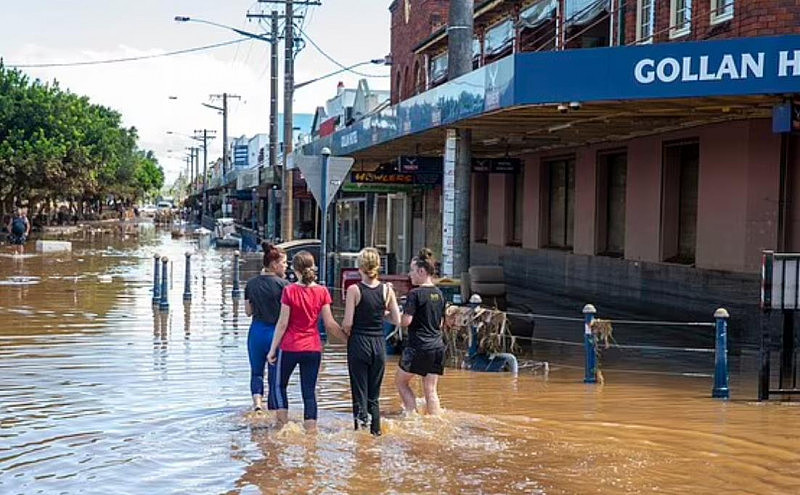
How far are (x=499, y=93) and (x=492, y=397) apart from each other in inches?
187

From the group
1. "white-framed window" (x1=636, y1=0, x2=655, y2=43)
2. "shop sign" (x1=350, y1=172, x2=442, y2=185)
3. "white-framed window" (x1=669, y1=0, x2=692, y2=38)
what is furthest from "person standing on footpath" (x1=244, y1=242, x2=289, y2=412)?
"shop sign" (x1=350, y1=172, x2=442, y2=185)

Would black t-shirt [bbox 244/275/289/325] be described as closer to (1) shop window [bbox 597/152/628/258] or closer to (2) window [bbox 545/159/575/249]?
(1) shop window [bbox 597/152/628/258]

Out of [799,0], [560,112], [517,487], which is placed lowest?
[517,487]

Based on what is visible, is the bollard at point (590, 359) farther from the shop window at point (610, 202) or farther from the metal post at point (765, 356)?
the shop window at point (610, 202)

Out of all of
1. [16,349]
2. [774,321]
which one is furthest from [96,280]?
[774,321]

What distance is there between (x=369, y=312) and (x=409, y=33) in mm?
31439

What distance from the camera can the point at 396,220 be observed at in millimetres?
39375

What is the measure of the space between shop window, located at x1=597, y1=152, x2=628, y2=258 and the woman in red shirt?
14.8m

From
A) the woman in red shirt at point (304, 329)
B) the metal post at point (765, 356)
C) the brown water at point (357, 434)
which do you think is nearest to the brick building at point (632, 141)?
the metal post at point (765, 356)

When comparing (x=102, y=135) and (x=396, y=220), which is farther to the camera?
(x=102, y=135)

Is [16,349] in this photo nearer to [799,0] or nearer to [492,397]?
[492,397]

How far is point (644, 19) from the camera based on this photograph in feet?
68.0

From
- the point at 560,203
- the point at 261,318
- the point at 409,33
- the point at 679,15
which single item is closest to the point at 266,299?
the point at 261,318

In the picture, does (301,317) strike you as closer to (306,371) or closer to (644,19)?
(306,371)
